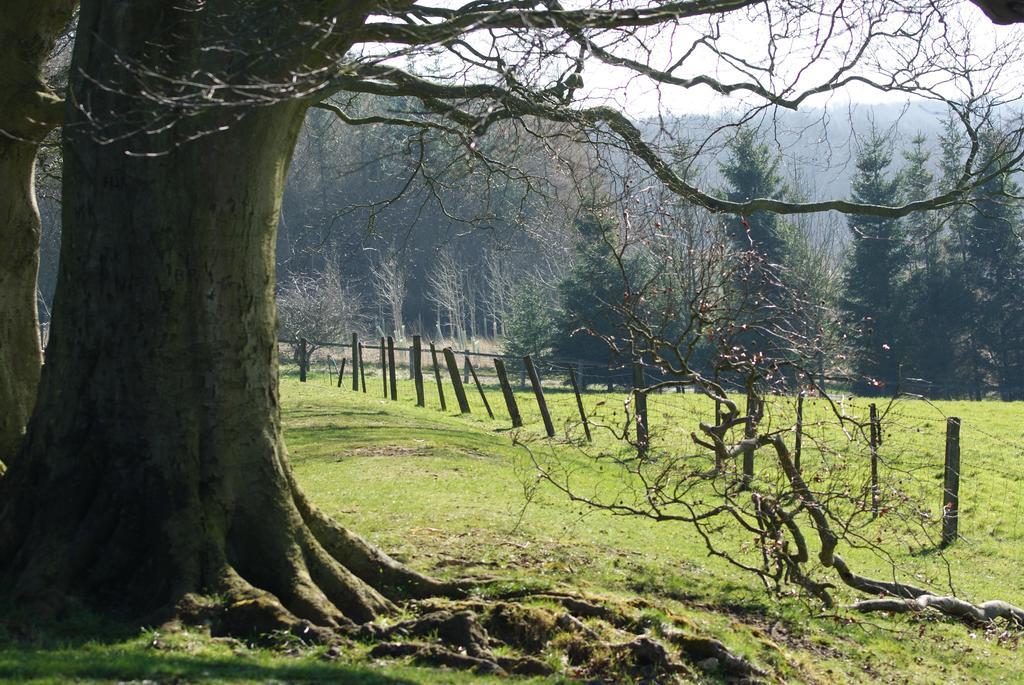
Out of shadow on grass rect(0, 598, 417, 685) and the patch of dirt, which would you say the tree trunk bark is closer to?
shadow on grass rect(0, 598, 417, 685)

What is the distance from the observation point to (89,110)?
7.34 meters

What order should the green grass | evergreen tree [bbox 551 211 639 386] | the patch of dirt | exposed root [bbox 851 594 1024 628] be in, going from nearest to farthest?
the green grass → exposed root [bbox 851 594 1024 628] → the patch of dirt → evergreen tree [bbox 551 211 639 386]

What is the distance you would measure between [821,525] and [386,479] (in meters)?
6.27

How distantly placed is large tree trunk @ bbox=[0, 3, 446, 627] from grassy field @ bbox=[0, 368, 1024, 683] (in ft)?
1.99

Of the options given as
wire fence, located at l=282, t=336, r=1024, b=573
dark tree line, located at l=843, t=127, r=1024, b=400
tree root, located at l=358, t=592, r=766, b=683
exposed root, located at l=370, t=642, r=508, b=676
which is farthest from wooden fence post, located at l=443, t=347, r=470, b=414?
dark tree line, located at l=843, t=127, r=1024, b=400

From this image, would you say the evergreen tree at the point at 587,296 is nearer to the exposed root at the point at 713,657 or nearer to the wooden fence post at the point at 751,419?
the wooden fence post at the point at 751,419

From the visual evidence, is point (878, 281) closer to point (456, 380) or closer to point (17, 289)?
point (456, 380)

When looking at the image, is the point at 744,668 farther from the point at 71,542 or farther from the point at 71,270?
the point at 71,270

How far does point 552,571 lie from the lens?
959 cm


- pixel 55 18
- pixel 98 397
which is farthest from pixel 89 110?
pixel 55 18

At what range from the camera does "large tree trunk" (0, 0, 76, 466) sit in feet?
29.9

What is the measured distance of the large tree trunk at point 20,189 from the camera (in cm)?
912

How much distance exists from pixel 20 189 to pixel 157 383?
11.0ft

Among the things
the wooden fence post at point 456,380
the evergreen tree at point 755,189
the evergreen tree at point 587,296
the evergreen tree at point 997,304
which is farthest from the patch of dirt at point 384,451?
the evergreen tree at point 997,304
